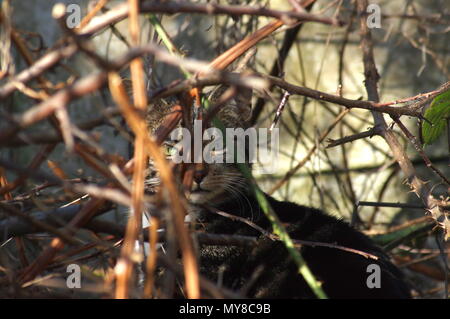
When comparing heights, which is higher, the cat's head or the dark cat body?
the cat's head

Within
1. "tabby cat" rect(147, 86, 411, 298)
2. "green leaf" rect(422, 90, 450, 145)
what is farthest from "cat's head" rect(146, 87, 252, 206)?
"green leaf" rect(422, 90, 450, 145)

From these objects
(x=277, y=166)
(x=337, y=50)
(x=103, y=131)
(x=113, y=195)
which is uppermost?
(x=337, y=50)

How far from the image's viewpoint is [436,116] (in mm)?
2125

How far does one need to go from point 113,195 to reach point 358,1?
1970mm

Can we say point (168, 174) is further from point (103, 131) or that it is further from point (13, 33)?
point (103, 131)

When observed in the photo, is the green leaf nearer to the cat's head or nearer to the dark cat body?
the dark cat body

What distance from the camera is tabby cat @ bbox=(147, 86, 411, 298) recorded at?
206 centimetres

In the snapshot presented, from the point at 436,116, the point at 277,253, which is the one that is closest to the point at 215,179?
the point at 277,253

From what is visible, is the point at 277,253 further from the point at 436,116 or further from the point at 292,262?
the point at 436,116

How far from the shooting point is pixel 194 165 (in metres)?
1.69

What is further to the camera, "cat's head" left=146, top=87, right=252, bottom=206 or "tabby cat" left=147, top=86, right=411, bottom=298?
"cat's head" left=146, top=87, right=252, bottom=206

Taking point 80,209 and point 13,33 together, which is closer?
point 13,33

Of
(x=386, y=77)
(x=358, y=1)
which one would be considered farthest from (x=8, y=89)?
(x=386, y=77)

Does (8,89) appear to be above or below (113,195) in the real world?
above
